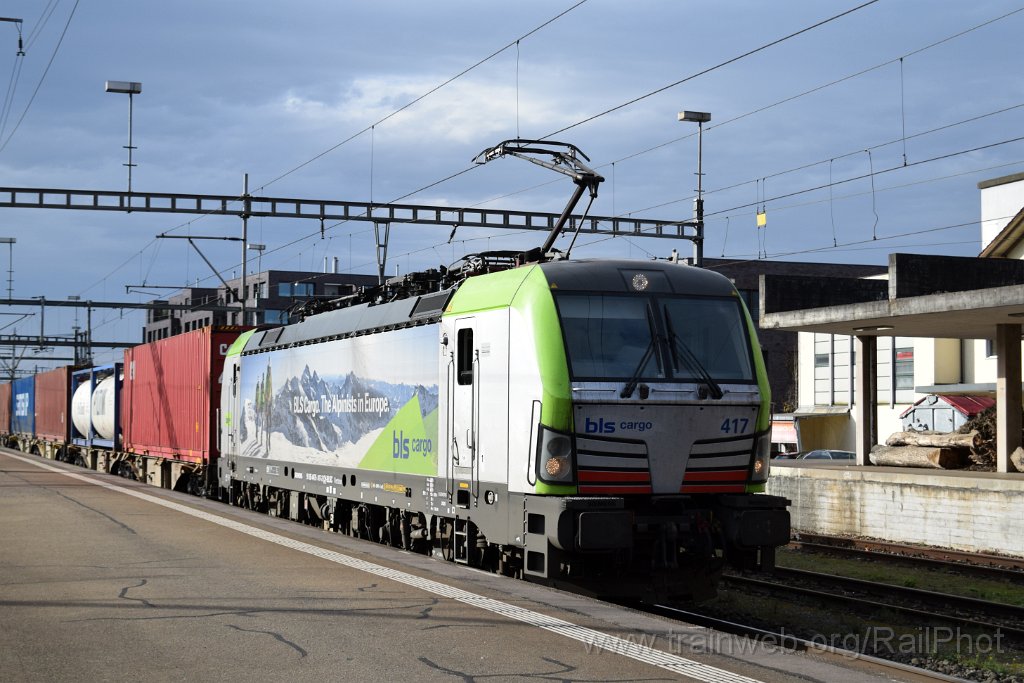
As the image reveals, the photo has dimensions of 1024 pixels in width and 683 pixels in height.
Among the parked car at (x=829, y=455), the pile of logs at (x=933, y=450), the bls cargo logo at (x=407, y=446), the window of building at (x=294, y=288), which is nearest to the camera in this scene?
the bls cargo logo at (x=407, y=446)

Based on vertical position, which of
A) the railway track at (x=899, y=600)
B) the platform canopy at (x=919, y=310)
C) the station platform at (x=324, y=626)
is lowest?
the railway track at (x=899, y=600)

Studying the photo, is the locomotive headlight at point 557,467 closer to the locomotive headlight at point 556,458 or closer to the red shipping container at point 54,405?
the locomotive headlight at point 556,458

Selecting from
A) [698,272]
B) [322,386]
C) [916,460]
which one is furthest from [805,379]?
[698,272]

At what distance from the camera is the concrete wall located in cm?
1836

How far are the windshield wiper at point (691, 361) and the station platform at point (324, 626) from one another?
2427mm

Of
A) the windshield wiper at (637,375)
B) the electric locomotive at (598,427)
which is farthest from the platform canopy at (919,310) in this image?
the windshield wiper at (637,375)

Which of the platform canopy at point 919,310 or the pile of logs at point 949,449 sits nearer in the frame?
the platform canopy at point 919,310

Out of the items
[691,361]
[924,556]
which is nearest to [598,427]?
[691,361]

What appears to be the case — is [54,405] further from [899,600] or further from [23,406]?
[899,600]

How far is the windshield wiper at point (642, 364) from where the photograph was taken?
1115 cm

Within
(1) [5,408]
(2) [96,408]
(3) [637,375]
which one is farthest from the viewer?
(1) [5,408]

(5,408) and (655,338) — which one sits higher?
(655,338)

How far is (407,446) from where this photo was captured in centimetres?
1458

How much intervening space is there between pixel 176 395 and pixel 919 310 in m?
17.5
